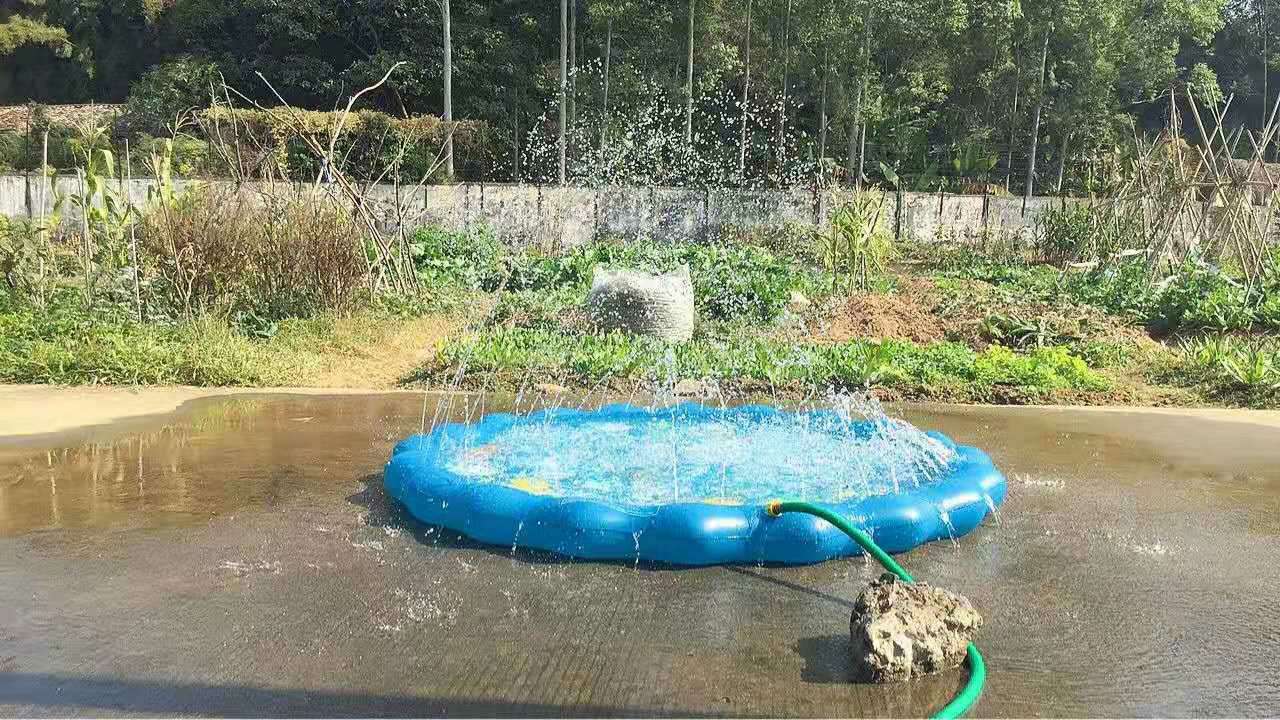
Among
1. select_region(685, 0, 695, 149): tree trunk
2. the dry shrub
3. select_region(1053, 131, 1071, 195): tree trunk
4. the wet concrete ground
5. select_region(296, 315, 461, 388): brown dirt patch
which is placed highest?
select_region(685, 0, 695, 149): tree trunk

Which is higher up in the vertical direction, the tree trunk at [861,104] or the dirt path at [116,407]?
the tree trunk at [861,104]

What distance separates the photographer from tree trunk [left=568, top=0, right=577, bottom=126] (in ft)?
87.4

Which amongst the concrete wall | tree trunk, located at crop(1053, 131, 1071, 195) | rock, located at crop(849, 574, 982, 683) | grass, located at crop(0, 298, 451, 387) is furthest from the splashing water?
tree trunk, located at crop(1053, 131, 1071, 195)

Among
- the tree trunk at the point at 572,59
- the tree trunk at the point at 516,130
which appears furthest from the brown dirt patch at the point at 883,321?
the tree trunk at the point at 516,130

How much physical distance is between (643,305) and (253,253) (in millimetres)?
4152

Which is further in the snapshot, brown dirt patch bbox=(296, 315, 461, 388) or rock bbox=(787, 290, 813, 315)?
rock bbox=(787, 290, 813, 315)

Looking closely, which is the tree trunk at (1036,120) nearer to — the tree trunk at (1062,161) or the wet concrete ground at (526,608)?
the tree trunk at (1062,161)

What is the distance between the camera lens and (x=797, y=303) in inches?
499

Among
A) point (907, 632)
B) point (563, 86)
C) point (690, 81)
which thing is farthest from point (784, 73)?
point (907, 632)

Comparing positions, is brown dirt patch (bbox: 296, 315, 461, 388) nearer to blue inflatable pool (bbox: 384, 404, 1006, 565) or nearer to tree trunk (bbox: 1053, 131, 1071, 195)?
blue inflatable pool (bbox: 384, 404, 1006, 565)

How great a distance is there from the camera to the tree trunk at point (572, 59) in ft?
87.4

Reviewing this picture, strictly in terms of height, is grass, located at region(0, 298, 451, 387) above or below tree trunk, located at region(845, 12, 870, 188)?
below

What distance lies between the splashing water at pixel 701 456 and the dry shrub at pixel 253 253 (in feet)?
16.3

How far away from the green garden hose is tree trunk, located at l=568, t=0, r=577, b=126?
22529 mm
